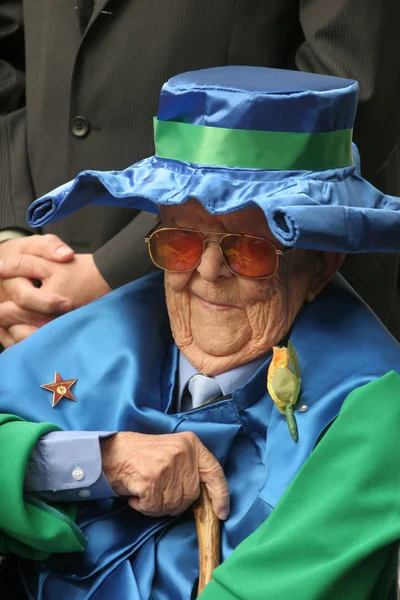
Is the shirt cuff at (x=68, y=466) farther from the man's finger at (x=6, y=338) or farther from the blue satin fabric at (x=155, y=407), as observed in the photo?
the man's finger at (x=6, y=338)

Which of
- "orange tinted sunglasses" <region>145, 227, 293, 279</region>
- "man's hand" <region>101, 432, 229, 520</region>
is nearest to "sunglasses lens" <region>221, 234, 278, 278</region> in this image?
"orange tinted sunglasses" <region>145, 227, 293, 279</region>

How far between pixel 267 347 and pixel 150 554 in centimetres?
51

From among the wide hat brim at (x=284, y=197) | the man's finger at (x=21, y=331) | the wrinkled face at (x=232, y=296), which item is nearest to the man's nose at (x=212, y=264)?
the wrinkled face at (x=232, y=296)

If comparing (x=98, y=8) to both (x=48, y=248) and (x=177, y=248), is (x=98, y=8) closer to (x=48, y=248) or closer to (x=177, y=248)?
(x=48, y=248)

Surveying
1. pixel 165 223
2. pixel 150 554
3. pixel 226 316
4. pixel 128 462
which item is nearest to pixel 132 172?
pixel 165 223

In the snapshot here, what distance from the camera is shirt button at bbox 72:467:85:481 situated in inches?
93.4

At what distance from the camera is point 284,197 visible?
88.4 inches

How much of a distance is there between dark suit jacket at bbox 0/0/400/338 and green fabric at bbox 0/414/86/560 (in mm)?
679

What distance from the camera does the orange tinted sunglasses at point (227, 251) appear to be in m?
2.38

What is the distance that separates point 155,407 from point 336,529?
2.21 ft

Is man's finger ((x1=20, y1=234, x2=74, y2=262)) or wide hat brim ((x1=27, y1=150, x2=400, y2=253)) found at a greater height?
wide hat brim ((x1=27, y1=150, x2=400, y2=253))

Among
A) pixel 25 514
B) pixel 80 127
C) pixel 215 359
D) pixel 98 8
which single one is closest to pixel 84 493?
pixel 25 514

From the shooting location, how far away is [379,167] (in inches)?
123

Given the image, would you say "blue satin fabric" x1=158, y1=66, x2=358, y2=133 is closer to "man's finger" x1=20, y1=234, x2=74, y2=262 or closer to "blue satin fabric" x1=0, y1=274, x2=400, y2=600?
"blue satin fabric" x1=0, y1=274, x2=400, y2=600
